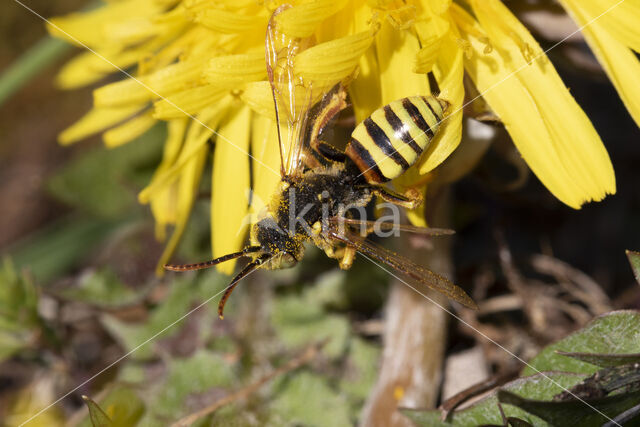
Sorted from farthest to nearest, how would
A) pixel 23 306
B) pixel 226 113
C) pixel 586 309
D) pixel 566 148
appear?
pixel 586 309 → pixel 23 306 → pixel 226 113 → pixel 566 148

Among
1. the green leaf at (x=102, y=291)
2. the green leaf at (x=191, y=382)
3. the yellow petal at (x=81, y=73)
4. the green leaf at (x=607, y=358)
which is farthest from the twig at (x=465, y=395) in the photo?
the yellow petal at (x=81, y=73)

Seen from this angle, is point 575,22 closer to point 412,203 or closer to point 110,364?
point 412,203

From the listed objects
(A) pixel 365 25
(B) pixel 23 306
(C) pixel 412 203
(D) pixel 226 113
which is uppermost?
(A) pixel 365 25

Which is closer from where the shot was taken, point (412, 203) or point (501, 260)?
point (412, 203)

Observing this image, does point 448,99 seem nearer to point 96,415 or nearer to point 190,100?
point 190,100

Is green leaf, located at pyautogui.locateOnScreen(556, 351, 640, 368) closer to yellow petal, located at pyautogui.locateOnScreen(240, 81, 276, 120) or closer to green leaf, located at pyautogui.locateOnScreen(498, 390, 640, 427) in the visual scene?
green leaf, located at pyautogui.locateOnScreen(498, 390, 640, 427)

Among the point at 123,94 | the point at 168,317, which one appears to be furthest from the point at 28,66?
the point at 168,317

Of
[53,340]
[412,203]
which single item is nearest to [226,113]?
[412,203]
